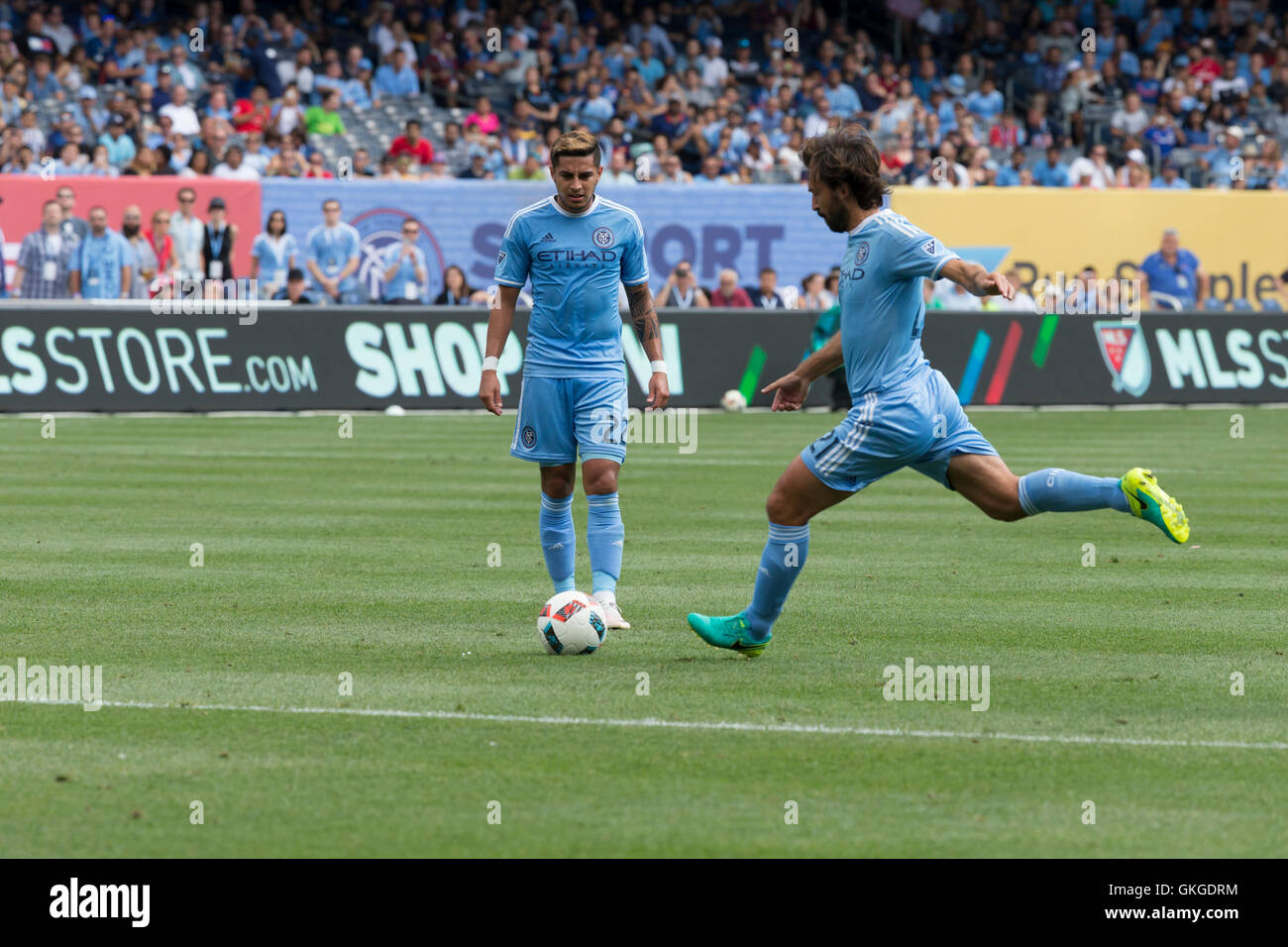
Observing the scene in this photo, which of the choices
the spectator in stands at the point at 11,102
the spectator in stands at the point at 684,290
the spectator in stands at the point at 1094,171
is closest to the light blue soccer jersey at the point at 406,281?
the spectator in stands at the point at 684,290

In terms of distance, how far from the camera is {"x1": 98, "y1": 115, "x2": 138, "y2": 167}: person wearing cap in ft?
94.8

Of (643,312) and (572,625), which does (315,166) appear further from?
(572,625)

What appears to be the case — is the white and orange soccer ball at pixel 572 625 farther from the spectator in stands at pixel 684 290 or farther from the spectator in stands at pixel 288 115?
the spectator in stands at pixel 288 115

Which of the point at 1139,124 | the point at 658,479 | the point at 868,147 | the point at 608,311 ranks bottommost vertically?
the point at 658,479

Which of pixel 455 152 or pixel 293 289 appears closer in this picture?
pixel 293 289

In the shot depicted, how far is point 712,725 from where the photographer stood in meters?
7.32

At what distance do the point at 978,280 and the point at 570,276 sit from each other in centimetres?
246

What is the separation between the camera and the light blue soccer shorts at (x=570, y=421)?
943 cm

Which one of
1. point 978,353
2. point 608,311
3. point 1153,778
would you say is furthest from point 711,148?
point 1153,778

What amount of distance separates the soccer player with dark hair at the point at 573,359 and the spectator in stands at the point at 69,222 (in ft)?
57.7

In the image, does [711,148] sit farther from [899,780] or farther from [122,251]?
[899,780]

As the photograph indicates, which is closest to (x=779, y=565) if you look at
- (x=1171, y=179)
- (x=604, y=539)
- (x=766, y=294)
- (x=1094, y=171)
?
(x=604, y=539)

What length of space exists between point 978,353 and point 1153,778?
72.7ft

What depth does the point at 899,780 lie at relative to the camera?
21.2ft
